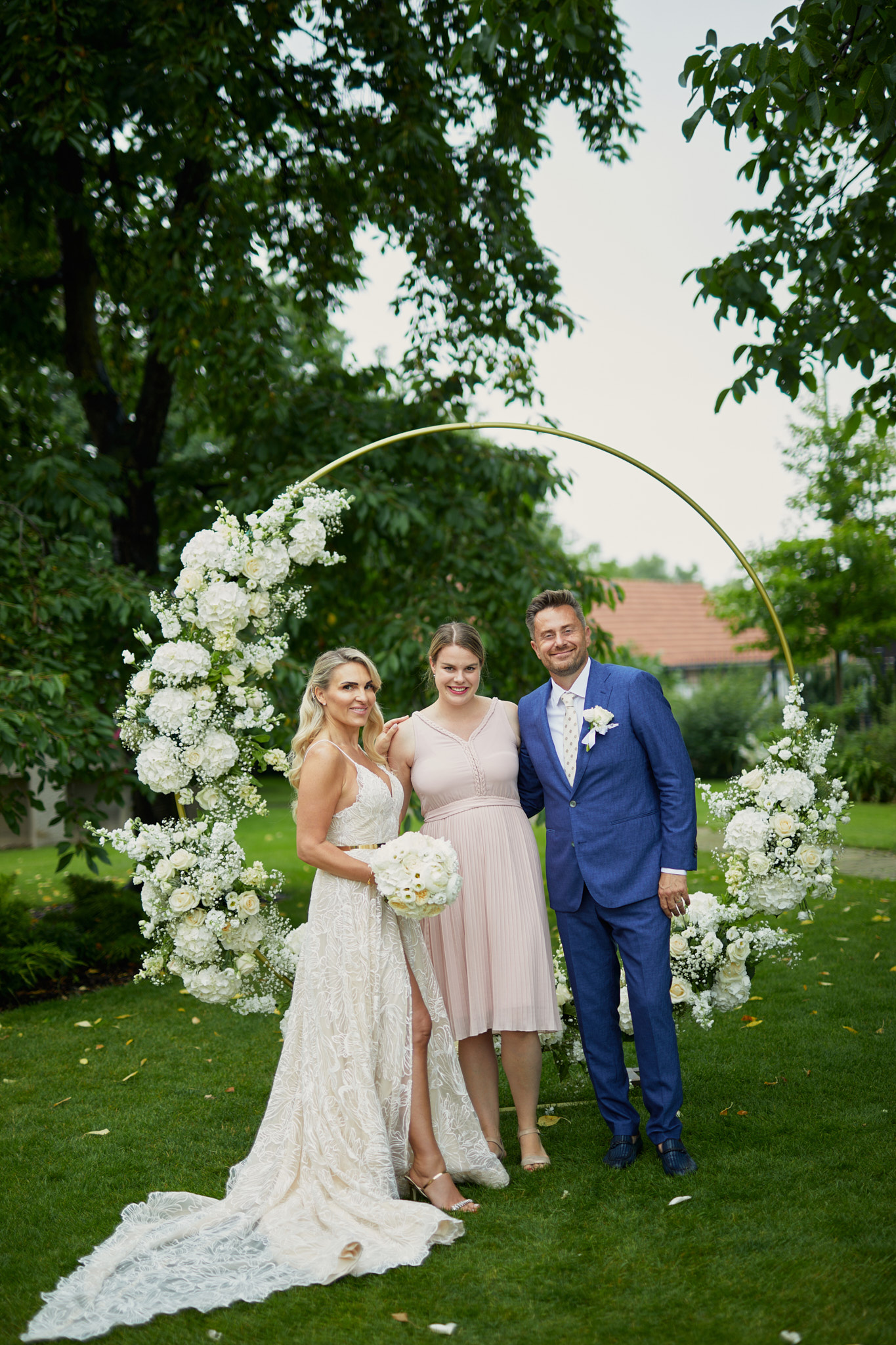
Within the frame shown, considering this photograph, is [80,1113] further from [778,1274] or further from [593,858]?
[778,1274]

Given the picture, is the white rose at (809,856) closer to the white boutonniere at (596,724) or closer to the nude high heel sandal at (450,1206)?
the white boutonniere at (596,724)

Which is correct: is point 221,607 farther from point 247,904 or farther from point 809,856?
point 809,856

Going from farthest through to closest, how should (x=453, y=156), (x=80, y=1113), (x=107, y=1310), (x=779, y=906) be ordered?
(x=453, y=156)
(x=80, y=1113)
(x=779, y=906)
(x=107, y=1310)

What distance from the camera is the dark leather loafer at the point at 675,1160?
13.5 ft

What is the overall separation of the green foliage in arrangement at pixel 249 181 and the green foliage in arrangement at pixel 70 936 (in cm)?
263

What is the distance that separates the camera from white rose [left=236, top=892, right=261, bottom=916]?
4.49m

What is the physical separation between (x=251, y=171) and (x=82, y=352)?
7.32ft

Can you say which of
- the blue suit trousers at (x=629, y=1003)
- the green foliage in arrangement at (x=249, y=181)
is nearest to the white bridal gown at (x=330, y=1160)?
the blue suit trousers at (x=629, y=1003)

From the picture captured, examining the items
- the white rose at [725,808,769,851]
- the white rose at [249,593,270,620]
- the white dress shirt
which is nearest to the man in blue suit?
the white dress shirt

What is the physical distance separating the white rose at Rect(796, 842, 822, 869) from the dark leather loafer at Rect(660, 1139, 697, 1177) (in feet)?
4.06

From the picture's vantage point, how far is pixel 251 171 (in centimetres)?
967

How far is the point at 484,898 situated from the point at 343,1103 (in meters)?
0.91

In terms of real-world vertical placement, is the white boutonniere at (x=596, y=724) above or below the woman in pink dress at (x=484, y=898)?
above

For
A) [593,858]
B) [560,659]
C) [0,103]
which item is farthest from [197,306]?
[593,858]
